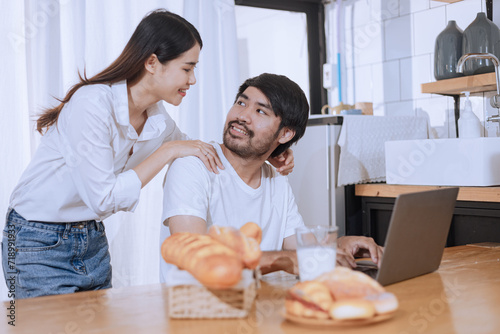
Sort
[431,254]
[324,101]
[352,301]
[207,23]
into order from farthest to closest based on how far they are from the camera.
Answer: [324,101]
[207,23]
[431,254]
[352,301]

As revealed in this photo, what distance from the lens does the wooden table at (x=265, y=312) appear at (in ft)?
2.64

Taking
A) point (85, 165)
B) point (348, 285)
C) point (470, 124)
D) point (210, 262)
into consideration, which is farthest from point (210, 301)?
point (470, 124)

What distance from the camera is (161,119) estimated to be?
1.74m

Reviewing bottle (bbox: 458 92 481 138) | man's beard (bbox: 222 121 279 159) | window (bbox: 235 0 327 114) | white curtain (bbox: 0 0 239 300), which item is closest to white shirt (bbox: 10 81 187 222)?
man's beard (bbox: 222 121 279 159)

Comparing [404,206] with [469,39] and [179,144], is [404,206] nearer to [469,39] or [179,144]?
[179,144]

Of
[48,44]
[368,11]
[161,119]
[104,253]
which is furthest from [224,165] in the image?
[368,11]

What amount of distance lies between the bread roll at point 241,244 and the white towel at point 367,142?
5.37 ft

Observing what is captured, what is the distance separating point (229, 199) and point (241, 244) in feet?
2.39

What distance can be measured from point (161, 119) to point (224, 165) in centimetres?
28

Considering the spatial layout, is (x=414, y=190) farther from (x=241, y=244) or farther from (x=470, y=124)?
(x=241, y=244)

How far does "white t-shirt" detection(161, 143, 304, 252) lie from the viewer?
144 cm

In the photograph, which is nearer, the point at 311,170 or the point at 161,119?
the point at 161,119

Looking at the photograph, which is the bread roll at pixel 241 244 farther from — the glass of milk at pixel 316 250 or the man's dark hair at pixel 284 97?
the man's dark hair at pixel 284 97

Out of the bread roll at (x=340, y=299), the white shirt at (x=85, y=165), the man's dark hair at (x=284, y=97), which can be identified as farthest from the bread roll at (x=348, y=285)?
the man's dark hair at (x=284, y=97)
